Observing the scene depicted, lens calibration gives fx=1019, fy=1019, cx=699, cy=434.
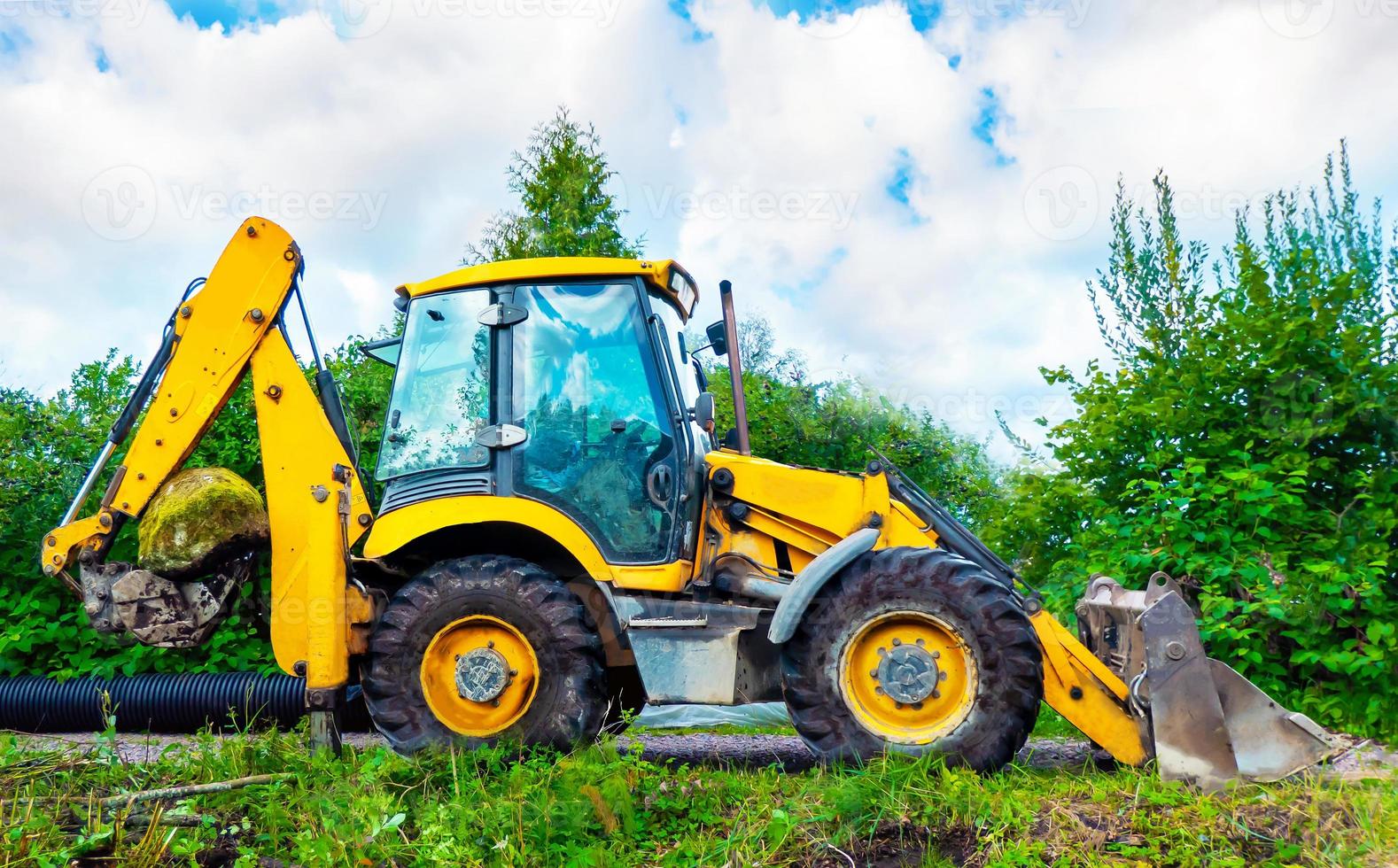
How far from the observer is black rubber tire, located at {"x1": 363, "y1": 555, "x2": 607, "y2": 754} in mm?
4699

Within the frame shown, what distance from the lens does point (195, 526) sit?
5215mm

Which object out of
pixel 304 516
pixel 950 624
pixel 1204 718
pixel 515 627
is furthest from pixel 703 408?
pixel 1204 718

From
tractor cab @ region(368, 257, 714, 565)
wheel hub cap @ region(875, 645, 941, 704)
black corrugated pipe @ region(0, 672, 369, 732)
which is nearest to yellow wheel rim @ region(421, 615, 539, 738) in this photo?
tractor cab @ region(368, 257, 714, 565)

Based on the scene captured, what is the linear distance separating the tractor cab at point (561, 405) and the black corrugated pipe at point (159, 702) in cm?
259

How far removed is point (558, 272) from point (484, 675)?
78.8 inches

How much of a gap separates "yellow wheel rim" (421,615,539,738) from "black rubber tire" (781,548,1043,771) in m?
1.25

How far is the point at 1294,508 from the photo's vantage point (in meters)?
5.93

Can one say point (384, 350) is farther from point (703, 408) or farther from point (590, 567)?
point (703, 408)

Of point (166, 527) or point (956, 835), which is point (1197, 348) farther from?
point (166, 527)

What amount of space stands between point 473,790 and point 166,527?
2.28m

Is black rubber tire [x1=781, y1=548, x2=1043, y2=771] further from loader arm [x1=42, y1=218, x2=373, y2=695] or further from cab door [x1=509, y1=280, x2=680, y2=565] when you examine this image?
loader arm [x1=42, y1=218, x2=373, y2=695]

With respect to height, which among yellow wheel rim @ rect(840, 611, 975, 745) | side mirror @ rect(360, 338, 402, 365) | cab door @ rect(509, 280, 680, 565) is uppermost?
side mirror @ rect(360, 338, 402, 365)

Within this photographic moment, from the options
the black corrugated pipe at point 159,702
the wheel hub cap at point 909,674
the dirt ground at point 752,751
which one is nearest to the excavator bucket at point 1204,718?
the dirt ground at point 752,751

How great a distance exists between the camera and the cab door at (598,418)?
493 centimetres
